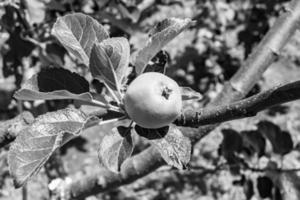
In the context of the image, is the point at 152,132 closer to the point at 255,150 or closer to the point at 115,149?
the point at 115,149

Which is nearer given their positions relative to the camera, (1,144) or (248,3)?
(1,144)

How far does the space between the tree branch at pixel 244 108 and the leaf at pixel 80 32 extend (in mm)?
223

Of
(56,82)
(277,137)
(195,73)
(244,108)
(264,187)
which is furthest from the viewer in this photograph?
(195,73)

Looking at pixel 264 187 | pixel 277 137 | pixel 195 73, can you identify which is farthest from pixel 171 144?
pixel 195 73

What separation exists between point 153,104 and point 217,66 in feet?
4.76

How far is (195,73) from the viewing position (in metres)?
2.09

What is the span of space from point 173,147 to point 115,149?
10cm

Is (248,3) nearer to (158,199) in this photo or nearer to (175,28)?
(158,199)

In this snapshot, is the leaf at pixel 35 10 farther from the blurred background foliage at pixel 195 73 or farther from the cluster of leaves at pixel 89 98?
the cluster of leaves at pixel 89 98

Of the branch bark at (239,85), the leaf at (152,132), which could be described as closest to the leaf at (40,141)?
the leaf at (152,132)

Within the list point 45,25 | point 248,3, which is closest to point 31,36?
point 45,25

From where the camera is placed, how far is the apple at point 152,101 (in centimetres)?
66

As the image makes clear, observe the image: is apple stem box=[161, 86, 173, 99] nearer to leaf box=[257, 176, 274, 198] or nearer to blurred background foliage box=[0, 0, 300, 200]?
blurred background foliage box=[0, 0, 300, 200]

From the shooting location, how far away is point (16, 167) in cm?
64
